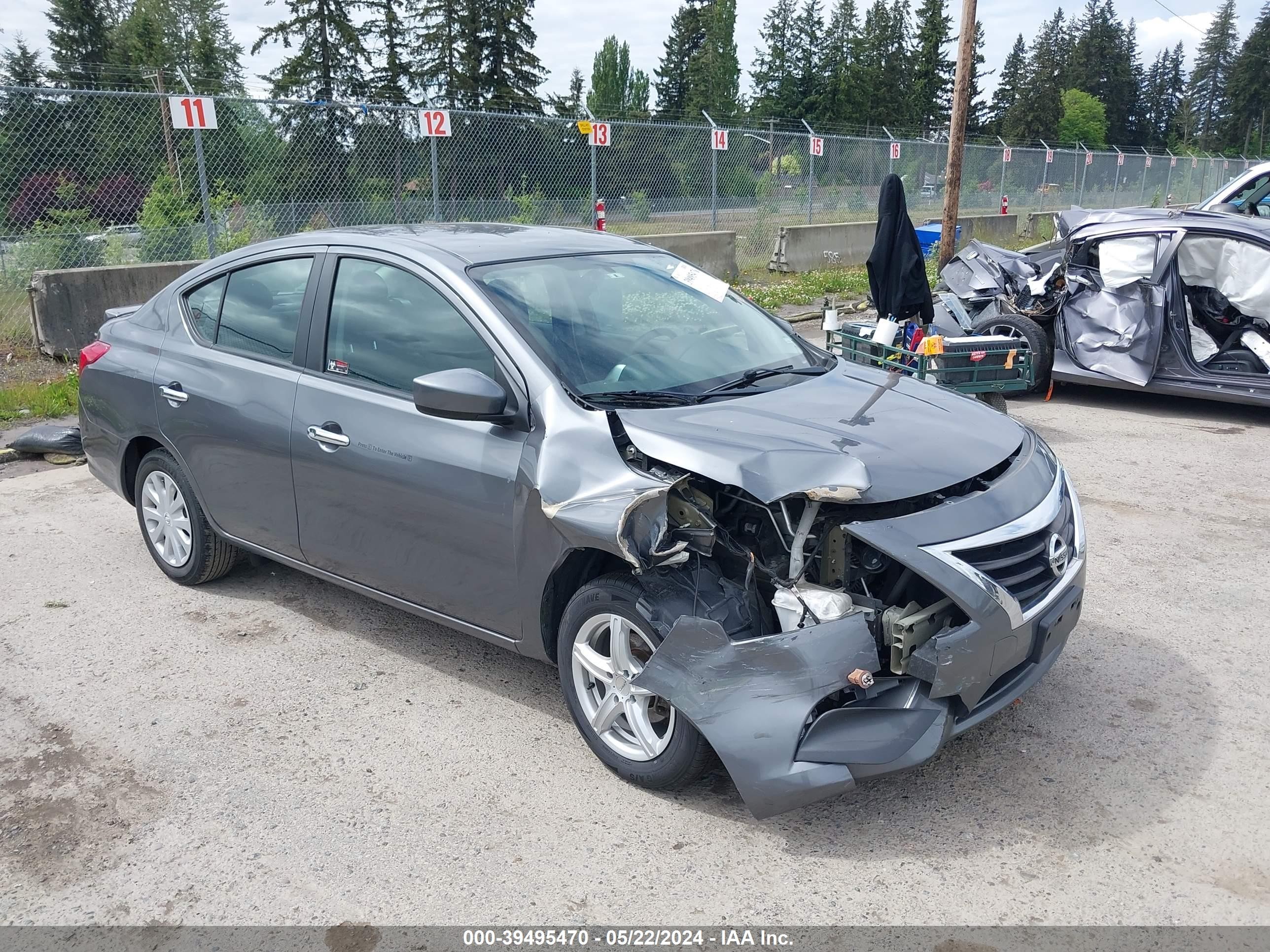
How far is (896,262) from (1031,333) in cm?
188

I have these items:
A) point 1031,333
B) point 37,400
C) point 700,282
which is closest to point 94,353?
point 700,282

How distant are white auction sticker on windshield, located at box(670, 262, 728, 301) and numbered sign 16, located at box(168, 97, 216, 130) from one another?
7781 millimetres

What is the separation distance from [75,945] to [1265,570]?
532cm

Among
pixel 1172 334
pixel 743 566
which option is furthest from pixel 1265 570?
pixel 1172 334

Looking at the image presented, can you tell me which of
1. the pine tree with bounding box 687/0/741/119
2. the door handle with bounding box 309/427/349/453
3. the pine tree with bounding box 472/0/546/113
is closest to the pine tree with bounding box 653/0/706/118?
the pine tree with bounding box 687/0/741/119

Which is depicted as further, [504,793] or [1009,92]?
[1009,92]

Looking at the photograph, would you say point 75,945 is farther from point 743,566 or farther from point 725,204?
point 725,204

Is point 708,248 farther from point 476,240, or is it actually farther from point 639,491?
point 639,491

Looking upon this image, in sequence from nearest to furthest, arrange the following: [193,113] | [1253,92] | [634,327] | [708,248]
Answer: [634,327] → [193,113] → [708,248] → [1253,92]

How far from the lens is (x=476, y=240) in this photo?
435 cm

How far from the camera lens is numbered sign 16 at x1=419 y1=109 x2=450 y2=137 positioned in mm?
12625

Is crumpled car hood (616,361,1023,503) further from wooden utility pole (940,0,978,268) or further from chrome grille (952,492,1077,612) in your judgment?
wooden utility pole (940,0,978,268)

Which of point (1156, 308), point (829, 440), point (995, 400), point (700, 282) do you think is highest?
point (700, 282)

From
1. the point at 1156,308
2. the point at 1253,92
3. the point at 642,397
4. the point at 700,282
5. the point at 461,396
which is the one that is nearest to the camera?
the point at 461,396
